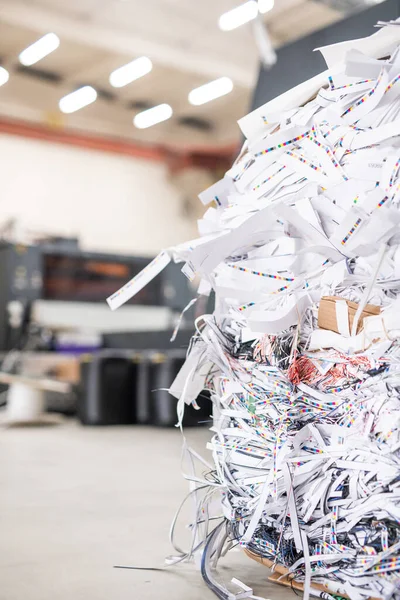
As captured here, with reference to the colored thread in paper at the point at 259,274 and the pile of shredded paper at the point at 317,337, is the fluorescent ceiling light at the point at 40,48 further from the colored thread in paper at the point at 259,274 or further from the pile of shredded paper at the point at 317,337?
the colored thread in paper at the point at 259,274

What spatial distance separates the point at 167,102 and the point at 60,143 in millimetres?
1290

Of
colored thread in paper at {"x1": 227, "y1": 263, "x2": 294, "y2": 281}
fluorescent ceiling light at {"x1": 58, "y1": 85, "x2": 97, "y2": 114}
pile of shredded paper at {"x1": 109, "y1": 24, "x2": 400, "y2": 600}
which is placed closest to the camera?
pile of shredded paper at {"x1": 109, "y1": 24, "x2": 400, "y2": 600}

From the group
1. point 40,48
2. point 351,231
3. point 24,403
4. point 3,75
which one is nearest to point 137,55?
point 40,48

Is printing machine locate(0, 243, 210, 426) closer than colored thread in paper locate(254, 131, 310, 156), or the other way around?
colored thread in paper locate(254, 131, 310, 156)

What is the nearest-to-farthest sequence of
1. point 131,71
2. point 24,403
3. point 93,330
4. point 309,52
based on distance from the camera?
point 309,52 < point 24,403 < point 93,330 < point 131,71

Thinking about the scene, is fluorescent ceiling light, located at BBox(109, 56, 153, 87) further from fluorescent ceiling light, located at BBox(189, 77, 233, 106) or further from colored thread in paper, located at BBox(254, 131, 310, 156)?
colored thread in paper, located at BBox(254, 131, 310, 156)

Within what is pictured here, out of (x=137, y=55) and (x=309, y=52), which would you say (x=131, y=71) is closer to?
(x=137, y=55)

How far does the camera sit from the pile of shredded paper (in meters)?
0.89

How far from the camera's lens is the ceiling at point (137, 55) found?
576cm

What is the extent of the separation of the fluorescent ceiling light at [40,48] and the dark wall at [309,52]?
403 cm

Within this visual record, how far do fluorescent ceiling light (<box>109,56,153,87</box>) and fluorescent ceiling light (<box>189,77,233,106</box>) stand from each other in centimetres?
76

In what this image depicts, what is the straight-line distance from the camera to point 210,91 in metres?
7.10

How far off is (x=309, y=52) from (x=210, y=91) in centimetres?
522

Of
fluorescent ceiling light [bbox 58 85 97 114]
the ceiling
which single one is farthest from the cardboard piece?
fluorescent ceiling light [bbox 58 85 97 114]
